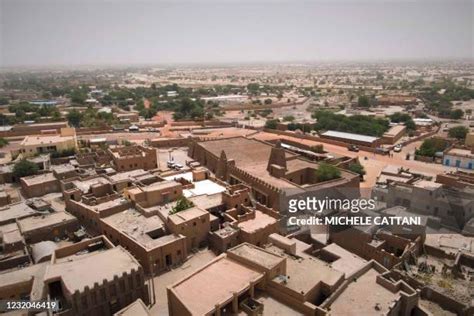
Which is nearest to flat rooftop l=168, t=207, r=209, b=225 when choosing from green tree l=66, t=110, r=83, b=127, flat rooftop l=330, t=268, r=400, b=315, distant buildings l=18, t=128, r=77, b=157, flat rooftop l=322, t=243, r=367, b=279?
flat rooftop l=322, t=243, r=367, b=279

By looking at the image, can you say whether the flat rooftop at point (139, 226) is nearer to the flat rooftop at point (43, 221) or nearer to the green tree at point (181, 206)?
the green tree at point (181, 206)

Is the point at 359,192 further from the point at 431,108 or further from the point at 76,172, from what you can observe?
the point at 431,108

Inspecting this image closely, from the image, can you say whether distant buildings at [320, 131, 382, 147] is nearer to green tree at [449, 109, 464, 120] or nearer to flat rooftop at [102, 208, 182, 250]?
green tree at [449, 109, 464, 120]

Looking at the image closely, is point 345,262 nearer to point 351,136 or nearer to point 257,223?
point 257,223

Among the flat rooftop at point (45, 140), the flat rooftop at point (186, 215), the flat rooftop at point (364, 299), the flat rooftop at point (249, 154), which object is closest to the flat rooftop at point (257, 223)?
the flat rooftop at point (186, 215)

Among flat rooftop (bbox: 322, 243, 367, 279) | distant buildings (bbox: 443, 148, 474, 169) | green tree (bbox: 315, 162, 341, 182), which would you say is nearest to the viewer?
flat rooftop (bbox: 322, 243, 367, 279)

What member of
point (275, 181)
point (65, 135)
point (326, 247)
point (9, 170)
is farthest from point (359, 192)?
point (65, 135)

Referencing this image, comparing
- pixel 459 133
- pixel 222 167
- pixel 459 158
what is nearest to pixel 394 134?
pixel 459 133
